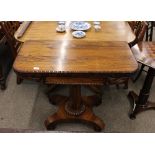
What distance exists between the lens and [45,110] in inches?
84.7

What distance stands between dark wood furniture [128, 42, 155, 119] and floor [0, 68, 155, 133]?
0.24 feet

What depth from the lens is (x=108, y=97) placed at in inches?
91.4

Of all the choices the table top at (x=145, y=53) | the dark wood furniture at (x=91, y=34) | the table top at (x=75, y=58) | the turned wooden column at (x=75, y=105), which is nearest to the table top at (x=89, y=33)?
the dark wood furniture at (x=91, y=34)

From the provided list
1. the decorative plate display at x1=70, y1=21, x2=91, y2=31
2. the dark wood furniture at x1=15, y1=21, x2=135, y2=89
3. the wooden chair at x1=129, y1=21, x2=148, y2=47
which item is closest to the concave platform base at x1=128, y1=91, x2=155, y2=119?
the dark wood furniture at x1=15, y1=21, x2=135, y2=89

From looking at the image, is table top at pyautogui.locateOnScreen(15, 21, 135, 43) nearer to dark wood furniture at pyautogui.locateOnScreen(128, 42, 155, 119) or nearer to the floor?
dark wood furniture at pyautogui.locateOnScreen(128, 42, 155, 119)

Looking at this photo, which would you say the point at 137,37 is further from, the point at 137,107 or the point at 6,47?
the point at 6,47

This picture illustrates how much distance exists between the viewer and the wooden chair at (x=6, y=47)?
2.14m

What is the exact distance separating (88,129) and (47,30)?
1140 mm

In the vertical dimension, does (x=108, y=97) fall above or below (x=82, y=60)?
below

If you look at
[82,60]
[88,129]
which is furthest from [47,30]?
[88,129]

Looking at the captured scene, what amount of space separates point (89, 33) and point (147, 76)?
0.73 meters

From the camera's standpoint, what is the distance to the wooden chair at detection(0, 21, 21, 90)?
2141 millimetres

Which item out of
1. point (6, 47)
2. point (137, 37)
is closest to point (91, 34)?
point (137, 37)
